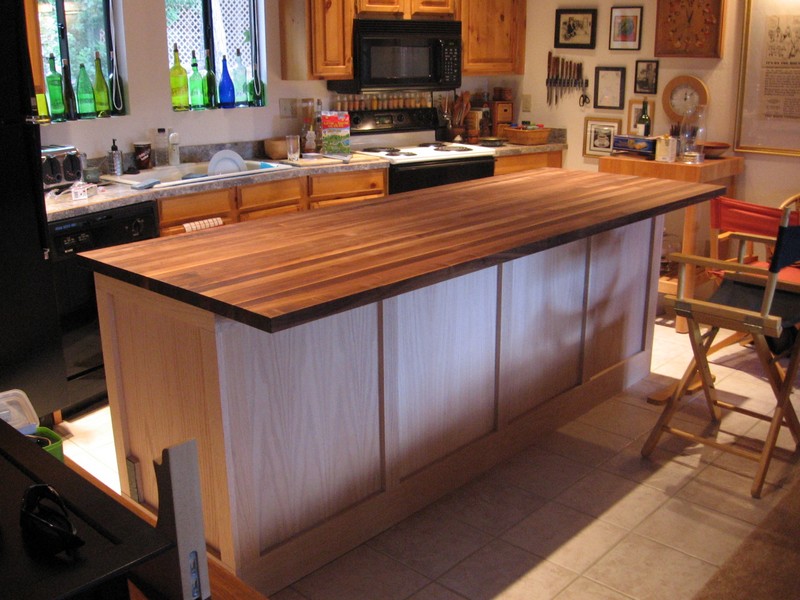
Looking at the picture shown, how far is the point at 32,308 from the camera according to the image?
3221 millimetres

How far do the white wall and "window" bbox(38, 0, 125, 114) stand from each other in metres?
0.10

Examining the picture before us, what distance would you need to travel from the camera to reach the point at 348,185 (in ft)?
15.7

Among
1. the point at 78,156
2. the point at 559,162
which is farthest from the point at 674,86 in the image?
the point at 78,156

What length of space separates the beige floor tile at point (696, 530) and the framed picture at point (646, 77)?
320cm

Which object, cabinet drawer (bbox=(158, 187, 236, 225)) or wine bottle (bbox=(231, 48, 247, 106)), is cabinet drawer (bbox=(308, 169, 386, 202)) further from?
wine bottle (bbox=(231, 48, 247, 106))

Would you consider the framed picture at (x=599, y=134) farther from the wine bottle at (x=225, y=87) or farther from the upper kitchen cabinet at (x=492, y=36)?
the wine bottle at (x=225, y=87)

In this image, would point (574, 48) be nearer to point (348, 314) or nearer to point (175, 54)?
point (175, 54)

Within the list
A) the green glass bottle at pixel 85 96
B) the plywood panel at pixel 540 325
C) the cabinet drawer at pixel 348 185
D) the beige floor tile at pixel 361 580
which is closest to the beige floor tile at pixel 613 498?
the plywood panel at pixel 540 325

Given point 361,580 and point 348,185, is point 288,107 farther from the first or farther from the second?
point 361,580

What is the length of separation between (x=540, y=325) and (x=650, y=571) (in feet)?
3.29

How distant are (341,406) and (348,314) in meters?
0.28

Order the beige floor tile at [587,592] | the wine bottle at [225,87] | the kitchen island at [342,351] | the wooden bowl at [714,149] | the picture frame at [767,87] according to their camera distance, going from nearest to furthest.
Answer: the kitchen island at [342,351], the beige floor tile at [587,592], the picture frame at [767,87], the wine bottle at [225,87], the wooden bowl at [714,149]

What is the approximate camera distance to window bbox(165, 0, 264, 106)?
14.8 ft

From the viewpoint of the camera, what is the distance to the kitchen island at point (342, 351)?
2117 mm
